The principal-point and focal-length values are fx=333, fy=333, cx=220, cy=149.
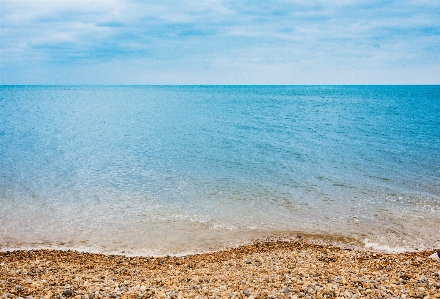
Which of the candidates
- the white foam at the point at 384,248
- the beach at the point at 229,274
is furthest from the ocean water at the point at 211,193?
the beach at the point at 229,274

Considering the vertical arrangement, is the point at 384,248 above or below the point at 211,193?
below

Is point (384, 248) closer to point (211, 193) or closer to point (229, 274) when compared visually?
point (229, 274)

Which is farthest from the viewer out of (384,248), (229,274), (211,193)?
(211,193)

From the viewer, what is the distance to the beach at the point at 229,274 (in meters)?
8.58

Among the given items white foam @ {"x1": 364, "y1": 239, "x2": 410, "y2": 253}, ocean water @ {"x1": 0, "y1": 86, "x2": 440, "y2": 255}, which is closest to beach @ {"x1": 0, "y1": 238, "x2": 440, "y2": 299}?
white foam @ {"x1": 364, "y1": 239, "x2": 410, "y2": 253}

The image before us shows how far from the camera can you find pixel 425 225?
16.0 metres

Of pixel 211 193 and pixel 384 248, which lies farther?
pixel 211 193

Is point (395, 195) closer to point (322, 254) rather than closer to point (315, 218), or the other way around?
point (315, 218)

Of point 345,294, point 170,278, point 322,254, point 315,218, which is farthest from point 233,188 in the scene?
point 345,294

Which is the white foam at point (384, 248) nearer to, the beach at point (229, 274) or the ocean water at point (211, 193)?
the ocean water at point (211, 193)

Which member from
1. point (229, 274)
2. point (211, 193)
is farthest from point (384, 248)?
point (211, 193)

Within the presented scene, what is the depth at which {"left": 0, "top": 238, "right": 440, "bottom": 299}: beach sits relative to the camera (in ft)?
28.1

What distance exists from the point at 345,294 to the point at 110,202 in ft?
46.2

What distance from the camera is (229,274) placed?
10.4 meters
